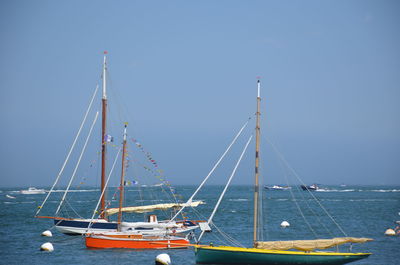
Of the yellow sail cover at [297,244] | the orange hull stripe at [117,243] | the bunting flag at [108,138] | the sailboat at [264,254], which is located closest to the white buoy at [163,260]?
the sailboat at [264,254]

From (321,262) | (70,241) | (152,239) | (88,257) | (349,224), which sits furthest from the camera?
(349,224)

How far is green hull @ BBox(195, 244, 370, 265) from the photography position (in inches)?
1515

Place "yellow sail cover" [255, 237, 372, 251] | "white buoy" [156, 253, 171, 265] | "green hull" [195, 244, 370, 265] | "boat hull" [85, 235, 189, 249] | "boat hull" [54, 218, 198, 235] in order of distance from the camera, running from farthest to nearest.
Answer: "boat hull" [54, 218, 198, 235] → "boat hull" [85, 235, 189, 249] → "white buoy" [156, 253, 171, 265] → "yellow sail cover" [255, 237, 372, 251] → "green hull" [195, 244, 370, 265]

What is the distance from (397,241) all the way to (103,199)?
33413 millimetres

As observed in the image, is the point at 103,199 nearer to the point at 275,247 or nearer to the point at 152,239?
the point at 152,239

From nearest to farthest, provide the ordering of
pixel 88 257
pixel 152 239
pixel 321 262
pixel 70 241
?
pixel 321 262 → pixel 88 257 → pixel 152 239 → pixel 70 241

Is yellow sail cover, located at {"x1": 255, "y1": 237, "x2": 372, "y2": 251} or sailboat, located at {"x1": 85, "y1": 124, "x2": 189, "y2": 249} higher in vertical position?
yellow sail cover, located at {"x1": 255, "y1": 237, "x2": 372, "y2": 251}

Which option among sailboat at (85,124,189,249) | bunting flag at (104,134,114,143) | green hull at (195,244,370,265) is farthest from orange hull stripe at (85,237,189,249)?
green hull at (195,244,370,265)

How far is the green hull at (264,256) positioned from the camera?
3847cm

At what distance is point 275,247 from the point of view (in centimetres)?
3953

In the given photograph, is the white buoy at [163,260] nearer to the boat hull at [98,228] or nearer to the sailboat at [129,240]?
the sailboat at [129,240]

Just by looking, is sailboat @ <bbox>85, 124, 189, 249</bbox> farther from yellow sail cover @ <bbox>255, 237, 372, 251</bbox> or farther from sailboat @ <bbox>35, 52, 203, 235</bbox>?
yellow sail cover @ <bbox>255, 237, 372, 251</bbox>

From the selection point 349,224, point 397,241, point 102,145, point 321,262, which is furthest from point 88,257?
point 349,224

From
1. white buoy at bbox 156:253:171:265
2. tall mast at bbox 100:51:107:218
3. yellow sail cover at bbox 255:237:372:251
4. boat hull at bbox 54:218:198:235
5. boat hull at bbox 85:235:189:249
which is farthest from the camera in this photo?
tall mast at bbox 100:51:107:218
